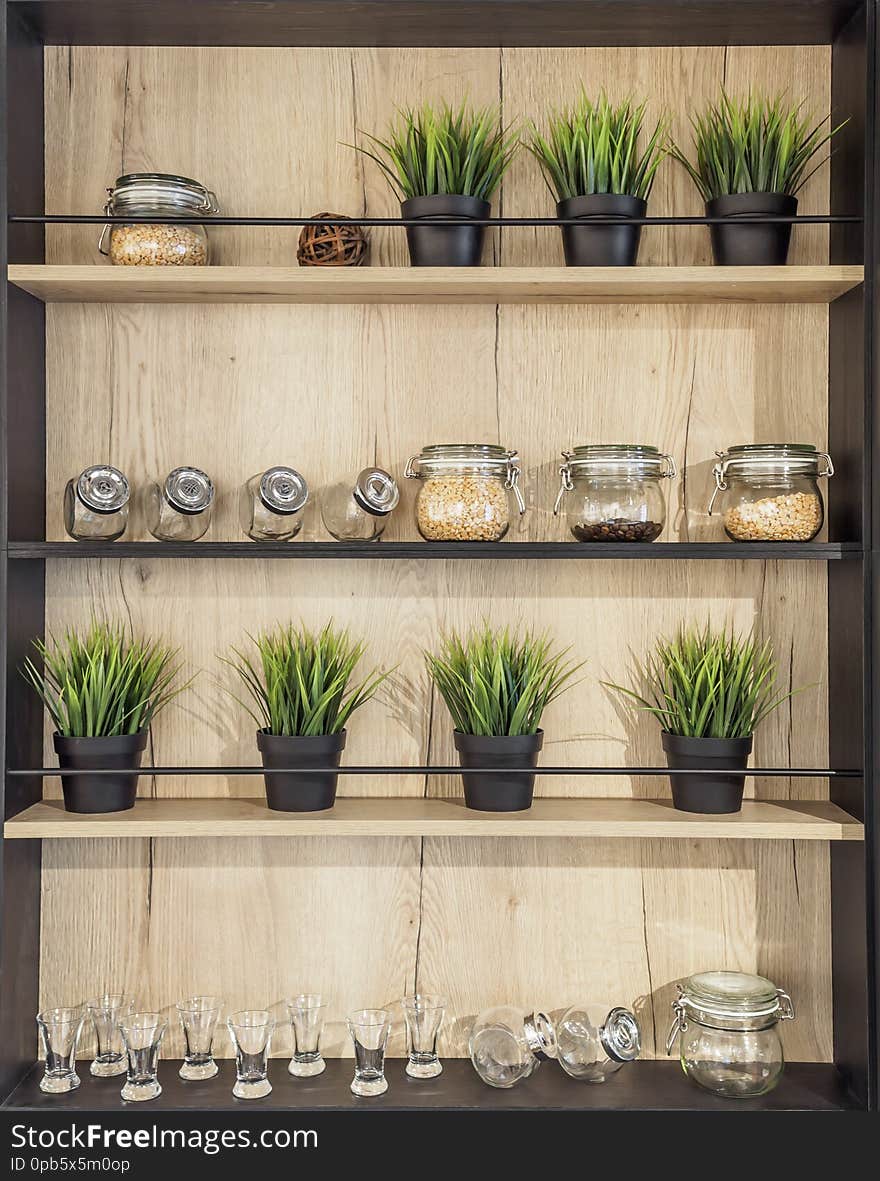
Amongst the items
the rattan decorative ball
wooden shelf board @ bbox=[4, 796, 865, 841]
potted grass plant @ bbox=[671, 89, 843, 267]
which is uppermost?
potted grass plant @ bbox=[671, 89, 843, 267]

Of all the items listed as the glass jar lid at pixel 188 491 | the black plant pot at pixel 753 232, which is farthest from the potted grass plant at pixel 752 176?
the glass jar lid at pixel 188 491

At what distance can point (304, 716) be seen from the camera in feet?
4.80

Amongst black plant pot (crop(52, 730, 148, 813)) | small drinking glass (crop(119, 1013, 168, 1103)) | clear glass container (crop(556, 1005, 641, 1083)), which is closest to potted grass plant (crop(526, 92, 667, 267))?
black plant pot (crop(52, 730, 148, 813))

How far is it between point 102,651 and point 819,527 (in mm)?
983

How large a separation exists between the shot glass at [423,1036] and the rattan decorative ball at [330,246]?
1017 millimetres

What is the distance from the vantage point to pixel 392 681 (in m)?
1.58

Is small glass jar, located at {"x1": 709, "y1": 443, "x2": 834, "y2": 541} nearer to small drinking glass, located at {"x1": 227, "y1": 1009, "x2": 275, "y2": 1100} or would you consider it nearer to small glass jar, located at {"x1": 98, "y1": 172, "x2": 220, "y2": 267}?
small glass jar, located at {"x1": 98, "y1": 172, "x2": 220, "y2": 267}

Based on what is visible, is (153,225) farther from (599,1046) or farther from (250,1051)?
(599,1046)

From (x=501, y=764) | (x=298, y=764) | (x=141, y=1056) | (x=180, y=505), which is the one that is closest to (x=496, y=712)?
(x=501, y=764)

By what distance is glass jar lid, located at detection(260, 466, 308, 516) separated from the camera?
1462 millimetres

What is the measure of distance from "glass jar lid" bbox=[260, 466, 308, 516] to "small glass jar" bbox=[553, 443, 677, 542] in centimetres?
37

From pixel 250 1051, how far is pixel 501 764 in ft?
1.63
